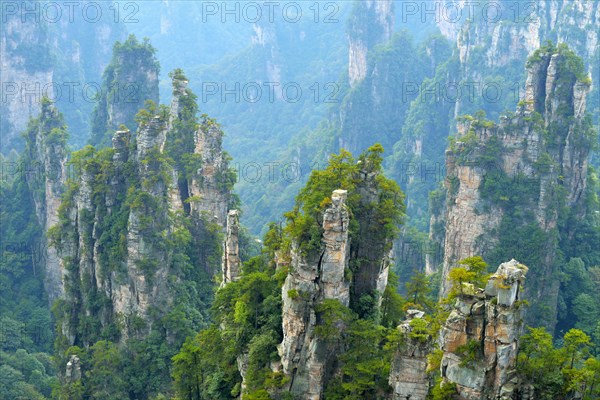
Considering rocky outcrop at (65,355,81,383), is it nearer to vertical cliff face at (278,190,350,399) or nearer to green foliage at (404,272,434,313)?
vertical cliff face at (278,190,350,399)

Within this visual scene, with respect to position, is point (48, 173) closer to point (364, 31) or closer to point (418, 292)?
point (418, 292)

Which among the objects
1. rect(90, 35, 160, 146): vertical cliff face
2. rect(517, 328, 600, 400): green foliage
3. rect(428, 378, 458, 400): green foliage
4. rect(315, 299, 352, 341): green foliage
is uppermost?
rect(90, 35, 160, 146): vertical cliff face

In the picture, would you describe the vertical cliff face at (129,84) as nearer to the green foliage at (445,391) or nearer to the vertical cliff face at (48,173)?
the vertical cliff face at (48,173)

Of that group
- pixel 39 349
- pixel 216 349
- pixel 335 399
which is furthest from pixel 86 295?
pixel 335 399

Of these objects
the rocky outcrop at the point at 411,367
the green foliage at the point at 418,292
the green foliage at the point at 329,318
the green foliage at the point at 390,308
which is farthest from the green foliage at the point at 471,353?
the green foliage at the point at 418,292

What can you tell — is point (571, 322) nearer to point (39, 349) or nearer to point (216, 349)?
point (216, 349)

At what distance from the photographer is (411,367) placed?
31.3 m

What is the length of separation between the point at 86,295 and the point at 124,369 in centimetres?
592

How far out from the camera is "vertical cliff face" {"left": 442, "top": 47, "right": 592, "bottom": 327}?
58938 millimetres

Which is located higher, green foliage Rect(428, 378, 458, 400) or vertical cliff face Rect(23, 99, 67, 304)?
vertical cliff face Rect(23, 99, 67, 304)

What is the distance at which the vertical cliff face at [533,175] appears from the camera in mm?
58938

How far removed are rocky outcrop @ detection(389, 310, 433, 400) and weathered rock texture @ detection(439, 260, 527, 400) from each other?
181 cm

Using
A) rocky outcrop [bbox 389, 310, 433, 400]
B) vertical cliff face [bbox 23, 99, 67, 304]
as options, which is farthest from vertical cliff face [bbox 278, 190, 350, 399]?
vertical cliff face [bbox 23, 99, 67, 304]

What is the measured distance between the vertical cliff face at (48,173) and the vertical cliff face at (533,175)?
3055 centimetres
